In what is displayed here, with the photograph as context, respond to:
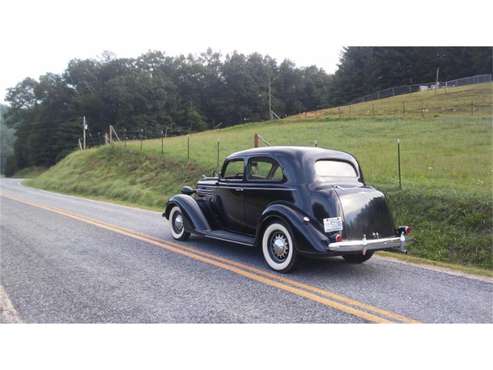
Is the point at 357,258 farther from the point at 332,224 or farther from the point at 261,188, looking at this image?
the point at 261,188

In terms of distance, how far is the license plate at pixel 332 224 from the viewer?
527 cm

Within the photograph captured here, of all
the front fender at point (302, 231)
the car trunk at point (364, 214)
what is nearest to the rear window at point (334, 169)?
the car trunk at point (364, 214)

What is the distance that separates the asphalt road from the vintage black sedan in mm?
361

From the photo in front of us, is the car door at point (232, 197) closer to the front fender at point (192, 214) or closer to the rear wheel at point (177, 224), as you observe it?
the front fender at point (192, 214)

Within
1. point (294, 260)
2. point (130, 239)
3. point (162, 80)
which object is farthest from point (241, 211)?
point (162, 80)

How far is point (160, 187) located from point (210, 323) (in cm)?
1444

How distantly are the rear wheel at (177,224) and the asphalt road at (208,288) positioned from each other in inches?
9.7

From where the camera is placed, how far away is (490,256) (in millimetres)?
6633

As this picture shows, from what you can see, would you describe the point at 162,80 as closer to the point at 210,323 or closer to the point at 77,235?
the point at 77,235

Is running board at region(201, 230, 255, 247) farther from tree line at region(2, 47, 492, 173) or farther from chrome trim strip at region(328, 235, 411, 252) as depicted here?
tree line at region(2, 47, 492, 173)

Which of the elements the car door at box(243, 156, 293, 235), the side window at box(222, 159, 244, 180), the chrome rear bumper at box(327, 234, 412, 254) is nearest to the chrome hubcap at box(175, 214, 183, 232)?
the side window at box(222, 159, 244, 180)

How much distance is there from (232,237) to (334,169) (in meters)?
1.91

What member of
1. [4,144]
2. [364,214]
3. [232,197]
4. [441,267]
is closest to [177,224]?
[232,197]

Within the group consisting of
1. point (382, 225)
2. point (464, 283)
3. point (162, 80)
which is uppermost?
point (162, 80)
